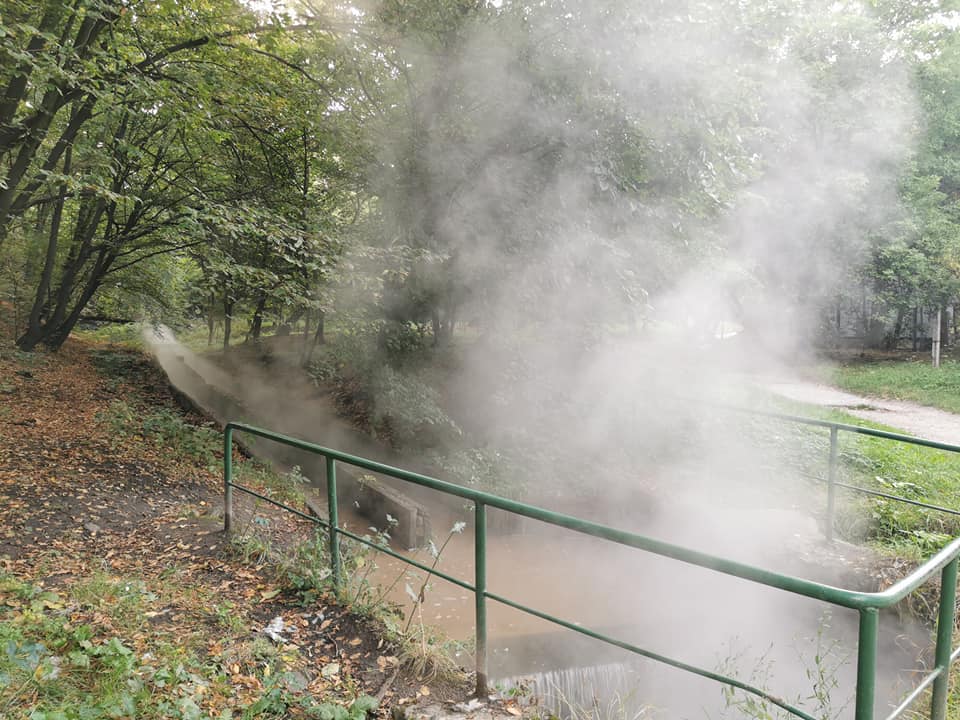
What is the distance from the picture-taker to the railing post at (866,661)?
1622mm

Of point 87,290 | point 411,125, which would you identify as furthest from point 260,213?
point 87,290

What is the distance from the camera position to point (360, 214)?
8977 millimetres

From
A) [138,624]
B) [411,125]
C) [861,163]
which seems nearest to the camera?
[138,624]

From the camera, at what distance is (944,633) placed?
1996 millimetres

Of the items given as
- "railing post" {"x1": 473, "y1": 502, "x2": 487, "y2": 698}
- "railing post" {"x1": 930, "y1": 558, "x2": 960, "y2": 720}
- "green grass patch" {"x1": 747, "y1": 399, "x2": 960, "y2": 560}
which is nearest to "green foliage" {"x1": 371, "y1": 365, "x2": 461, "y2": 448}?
"green grass patch" {"x1": 747, "y1": 399, "x2": 960, "y2": 560}

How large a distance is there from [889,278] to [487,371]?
1382 centimetres

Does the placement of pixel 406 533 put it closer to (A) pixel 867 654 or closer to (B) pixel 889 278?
(A) pixel 867 654

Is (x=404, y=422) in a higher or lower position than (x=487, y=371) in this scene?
lower

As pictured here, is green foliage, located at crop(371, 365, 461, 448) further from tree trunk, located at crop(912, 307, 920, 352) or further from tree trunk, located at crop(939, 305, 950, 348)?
tree trunk, located at crop(912, 307, 920, 352)

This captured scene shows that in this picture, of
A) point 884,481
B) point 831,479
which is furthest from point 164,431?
point 884,481

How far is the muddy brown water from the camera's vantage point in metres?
4.50

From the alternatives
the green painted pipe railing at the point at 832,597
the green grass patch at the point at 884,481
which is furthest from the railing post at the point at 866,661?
the green grass patch at the point at 884,481

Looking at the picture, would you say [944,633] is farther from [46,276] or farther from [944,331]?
[944,331]

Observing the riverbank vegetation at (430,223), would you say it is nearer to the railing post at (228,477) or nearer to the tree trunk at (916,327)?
the railing post at (228,477)
